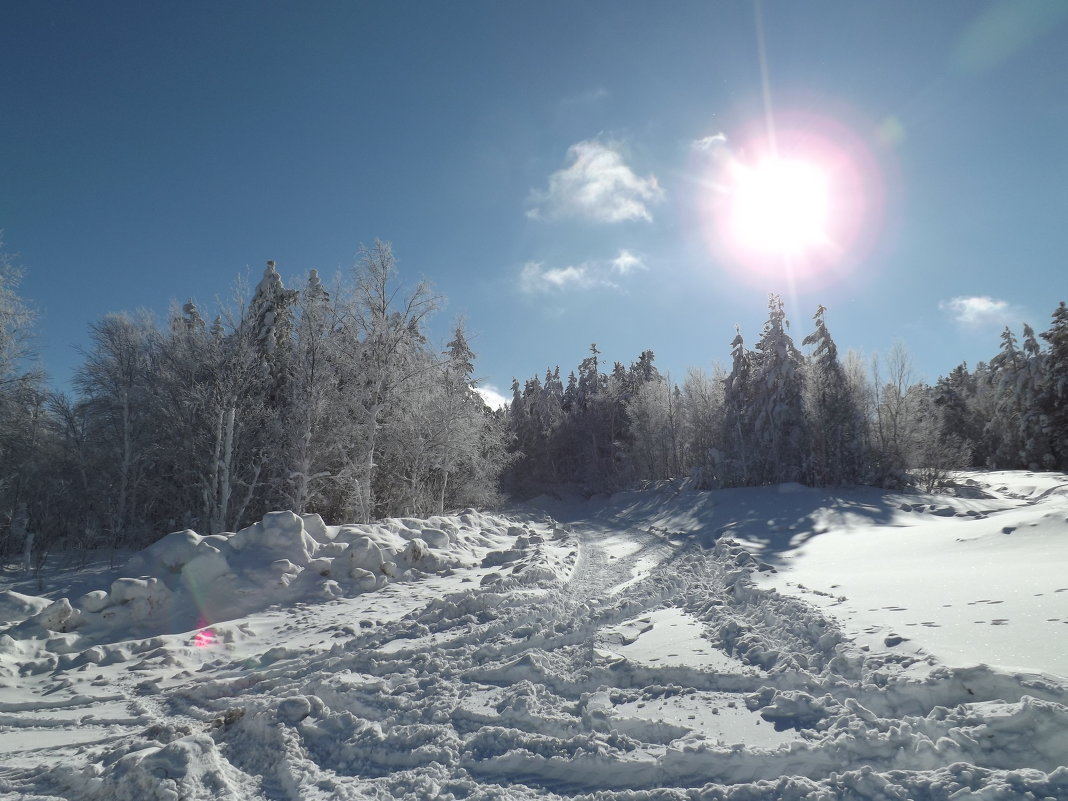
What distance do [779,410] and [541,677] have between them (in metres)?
30.8

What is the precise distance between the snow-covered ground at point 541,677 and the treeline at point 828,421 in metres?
22.8

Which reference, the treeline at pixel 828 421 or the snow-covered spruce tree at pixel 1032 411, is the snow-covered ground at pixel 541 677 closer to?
the treeline at pixel 828 421

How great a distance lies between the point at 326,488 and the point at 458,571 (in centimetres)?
1022

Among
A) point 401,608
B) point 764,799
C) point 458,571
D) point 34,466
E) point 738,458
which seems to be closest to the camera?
point 764,799

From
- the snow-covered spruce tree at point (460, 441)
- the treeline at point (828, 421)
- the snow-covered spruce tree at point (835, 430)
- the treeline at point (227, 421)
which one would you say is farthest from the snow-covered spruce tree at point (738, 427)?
the treeline at point (227, 421)

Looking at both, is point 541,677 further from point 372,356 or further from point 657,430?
point 657,430

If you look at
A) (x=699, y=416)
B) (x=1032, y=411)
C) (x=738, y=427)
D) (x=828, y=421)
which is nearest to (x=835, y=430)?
(x=828, y=421)

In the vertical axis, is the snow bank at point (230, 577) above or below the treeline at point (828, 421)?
below

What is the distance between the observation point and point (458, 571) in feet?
36.9

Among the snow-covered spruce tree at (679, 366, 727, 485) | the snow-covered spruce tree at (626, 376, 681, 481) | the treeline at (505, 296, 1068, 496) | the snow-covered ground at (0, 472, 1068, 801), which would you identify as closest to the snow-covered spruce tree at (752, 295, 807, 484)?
the treeline at (505, 296, 1068, 496)

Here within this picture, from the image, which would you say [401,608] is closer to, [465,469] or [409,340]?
[409,340]

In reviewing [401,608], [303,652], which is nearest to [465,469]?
[401,608]

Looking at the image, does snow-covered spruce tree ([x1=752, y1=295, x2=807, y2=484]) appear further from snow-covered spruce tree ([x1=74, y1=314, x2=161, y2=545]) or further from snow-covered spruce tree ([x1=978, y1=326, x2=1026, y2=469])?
snow-covered spruce tree ([x1=74, y1=314, x2=161, y2=545])

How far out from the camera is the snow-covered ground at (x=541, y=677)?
324cm
